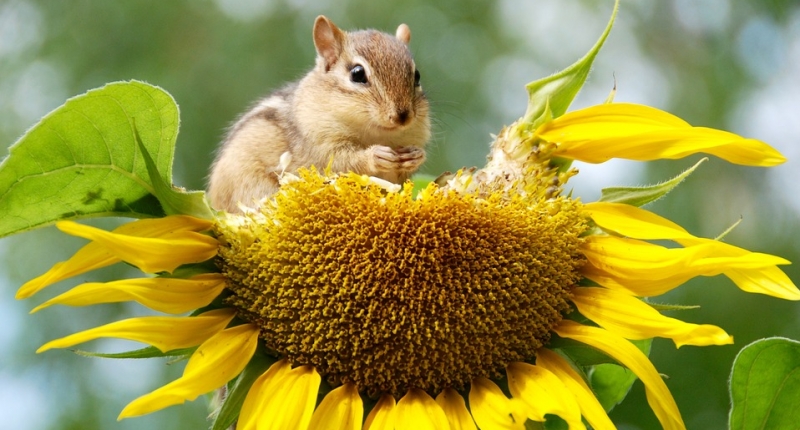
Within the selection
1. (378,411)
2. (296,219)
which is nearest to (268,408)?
(378,411)

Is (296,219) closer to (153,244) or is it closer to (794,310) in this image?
(153,244)

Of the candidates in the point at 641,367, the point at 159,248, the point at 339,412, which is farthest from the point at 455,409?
the point at 159,248

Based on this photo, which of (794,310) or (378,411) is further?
(794,310)

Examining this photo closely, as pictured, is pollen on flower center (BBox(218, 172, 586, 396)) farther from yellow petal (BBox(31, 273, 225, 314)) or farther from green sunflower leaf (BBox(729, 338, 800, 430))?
green sunflower leaf (BBox(729, 338, 800, 430))

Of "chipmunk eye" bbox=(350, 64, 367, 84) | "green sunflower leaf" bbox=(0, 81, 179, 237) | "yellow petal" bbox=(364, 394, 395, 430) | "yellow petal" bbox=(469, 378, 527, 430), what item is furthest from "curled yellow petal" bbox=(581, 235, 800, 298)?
"chipmunk eye" bbox=(350, 64, 367, 84)

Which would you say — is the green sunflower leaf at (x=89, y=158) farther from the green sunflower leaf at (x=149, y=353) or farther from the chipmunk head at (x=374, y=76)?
the chipmunk head at (x=374, y=76)

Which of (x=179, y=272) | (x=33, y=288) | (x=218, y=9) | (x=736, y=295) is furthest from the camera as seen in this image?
(x=218, y=9)
